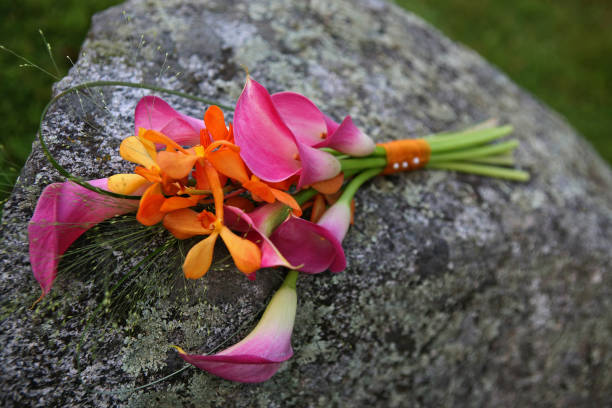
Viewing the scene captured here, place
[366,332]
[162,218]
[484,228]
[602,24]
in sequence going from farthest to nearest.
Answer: [602,24], [484,228], [366,332], [162,218]

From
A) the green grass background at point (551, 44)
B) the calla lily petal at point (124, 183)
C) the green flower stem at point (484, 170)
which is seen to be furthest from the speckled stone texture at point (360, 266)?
the green grass background at point (551, 44)

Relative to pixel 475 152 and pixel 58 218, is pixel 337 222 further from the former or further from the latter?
pixel 475 152

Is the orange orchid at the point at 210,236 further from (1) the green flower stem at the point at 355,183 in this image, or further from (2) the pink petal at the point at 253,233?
(1) the green flower stem at the point at 355,183

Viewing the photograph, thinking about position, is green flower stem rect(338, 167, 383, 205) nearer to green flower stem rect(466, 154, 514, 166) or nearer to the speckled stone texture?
the speckled stone texture

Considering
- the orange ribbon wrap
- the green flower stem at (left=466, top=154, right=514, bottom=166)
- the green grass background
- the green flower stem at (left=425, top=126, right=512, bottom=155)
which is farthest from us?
the green grass background

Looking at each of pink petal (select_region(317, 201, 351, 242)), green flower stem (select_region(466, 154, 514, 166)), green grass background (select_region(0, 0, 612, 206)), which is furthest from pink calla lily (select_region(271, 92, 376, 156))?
green grass background (select_region(0, 0, 612, 206))

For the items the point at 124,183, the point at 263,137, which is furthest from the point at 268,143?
the point at 124,183

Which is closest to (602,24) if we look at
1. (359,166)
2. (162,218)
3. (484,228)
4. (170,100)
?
(484,228)

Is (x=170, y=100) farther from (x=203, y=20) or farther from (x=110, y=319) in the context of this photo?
(x=110, y=319)
